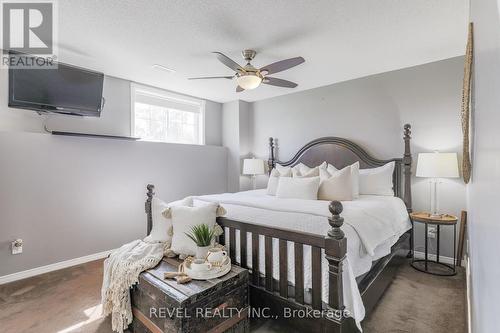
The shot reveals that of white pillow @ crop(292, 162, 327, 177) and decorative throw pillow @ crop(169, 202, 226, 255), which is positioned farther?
white pillow @ crop(292, 162, 327, 177)

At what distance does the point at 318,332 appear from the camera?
1.63 m

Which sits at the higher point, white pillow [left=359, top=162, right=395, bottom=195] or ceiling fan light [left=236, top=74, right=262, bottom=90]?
ceiling fan light [left=236, top=74, right=262, bottom=90]

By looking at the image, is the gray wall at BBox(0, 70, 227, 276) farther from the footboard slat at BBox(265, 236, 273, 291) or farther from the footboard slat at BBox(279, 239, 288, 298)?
the footboard slat at BBox(279, 239, 288, 298)

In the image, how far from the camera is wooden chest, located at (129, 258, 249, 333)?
1.52 metres

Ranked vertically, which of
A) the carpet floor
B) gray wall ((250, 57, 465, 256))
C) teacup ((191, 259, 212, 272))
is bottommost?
the carpet floor

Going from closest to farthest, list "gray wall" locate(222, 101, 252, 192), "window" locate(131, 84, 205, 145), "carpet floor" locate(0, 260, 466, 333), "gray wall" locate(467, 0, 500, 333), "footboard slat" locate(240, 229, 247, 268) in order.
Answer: "gray wall" locate(467, 0, 500, 333), "carpet floor" locate(0, 260, 466, 333), "footboard slat" locate(240, 229, 247, 268), "window" locate(131, 84, 205, 145), "gray wall" locate(222, 101, 252, 192)

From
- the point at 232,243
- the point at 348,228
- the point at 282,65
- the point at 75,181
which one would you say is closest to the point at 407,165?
the point at 348,228

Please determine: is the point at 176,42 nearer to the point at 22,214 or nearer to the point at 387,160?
the point at 22,214

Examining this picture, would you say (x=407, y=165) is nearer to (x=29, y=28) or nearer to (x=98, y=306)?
(x=98, y=306)

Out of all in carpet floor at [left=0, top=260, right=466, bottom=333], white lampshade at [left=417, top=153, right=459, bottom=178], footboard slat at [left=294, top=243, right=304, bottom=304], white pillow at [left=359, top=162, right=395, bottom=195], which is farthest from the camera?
white pillow at [left=359, top=162, right=395, bottom=195]

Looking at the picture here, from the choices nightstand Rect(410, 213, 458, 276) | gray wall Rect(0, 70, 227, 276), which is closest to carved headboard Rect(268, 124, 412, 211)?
nightstand Rect(410, 213, 458, 276)

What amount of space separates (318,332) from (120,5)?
2843 mm

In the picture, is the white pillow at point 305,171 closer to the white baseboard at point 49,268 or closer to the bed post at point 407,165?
the bed post at point 407,165

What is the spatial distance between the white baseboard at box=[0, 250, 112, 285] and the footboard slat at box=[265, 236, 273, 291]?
2679 millimetres
